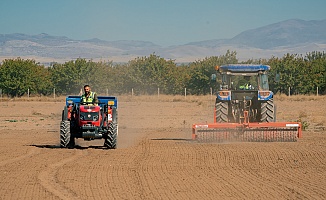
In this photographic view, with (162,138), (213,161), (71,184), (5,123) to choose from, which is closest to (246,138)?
(162,138)

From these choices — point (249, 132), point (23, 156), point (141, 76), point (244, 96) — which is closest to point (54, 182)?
point (23, 156)

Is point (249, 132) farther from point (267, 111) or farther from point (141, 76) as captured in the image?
point (141, 76)

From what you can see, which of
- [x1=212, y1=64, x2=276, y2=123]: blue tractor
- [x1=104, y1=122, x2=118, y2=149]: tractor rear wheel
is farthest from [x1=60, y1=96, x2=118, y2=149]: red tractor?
[x1=212, y1=64, x2=276, y2=123]: blue tractor

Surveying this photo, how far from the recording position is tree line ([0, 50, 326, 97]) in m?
70.9

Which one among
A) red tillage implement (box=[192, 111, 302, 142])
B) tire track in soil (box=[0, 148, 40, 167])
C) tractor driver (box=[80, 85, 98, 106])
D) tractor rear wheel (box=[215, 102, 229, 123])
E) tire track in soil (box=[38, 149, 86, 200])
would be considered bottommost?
tire track in soil (box=[0, 148, 40, 167])

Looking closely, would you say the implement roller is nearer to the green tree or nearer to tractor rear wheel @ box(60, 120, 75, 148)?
tractor rear wheel @ box(60, 120, 75, 148)

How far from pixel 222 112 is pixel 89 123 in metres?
5.20

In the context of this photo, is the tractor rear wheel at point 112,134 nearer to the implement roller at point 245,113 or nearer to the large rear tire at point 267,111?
the implement roller at point 245,113

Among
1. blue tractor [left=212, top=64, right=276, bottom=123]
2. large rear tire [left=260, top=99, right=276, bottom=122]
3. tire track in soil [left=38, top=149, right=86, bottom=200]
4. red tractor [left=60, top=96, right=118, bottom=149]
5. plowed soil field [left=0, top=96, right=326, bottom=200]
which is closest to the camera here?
tire track in soil [left=38, top=149, right=86, bottom=200]

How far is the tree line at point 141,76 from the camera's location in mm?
70875

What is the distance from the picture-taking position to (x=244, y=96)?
21.6 m

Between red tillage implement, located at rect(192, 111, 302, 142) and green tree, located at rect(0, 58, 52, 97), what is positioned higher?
green tree, located at rect(0, 58, 52, 97)

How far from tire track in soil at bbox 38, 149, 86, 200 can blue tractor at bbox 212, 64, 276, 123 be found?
7048 mm

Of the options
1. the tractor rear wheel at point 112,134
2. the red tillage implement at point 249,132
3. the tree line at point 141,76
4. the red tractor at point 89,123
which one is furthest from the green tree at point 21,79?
the tractor rear wheel at point 112,134
